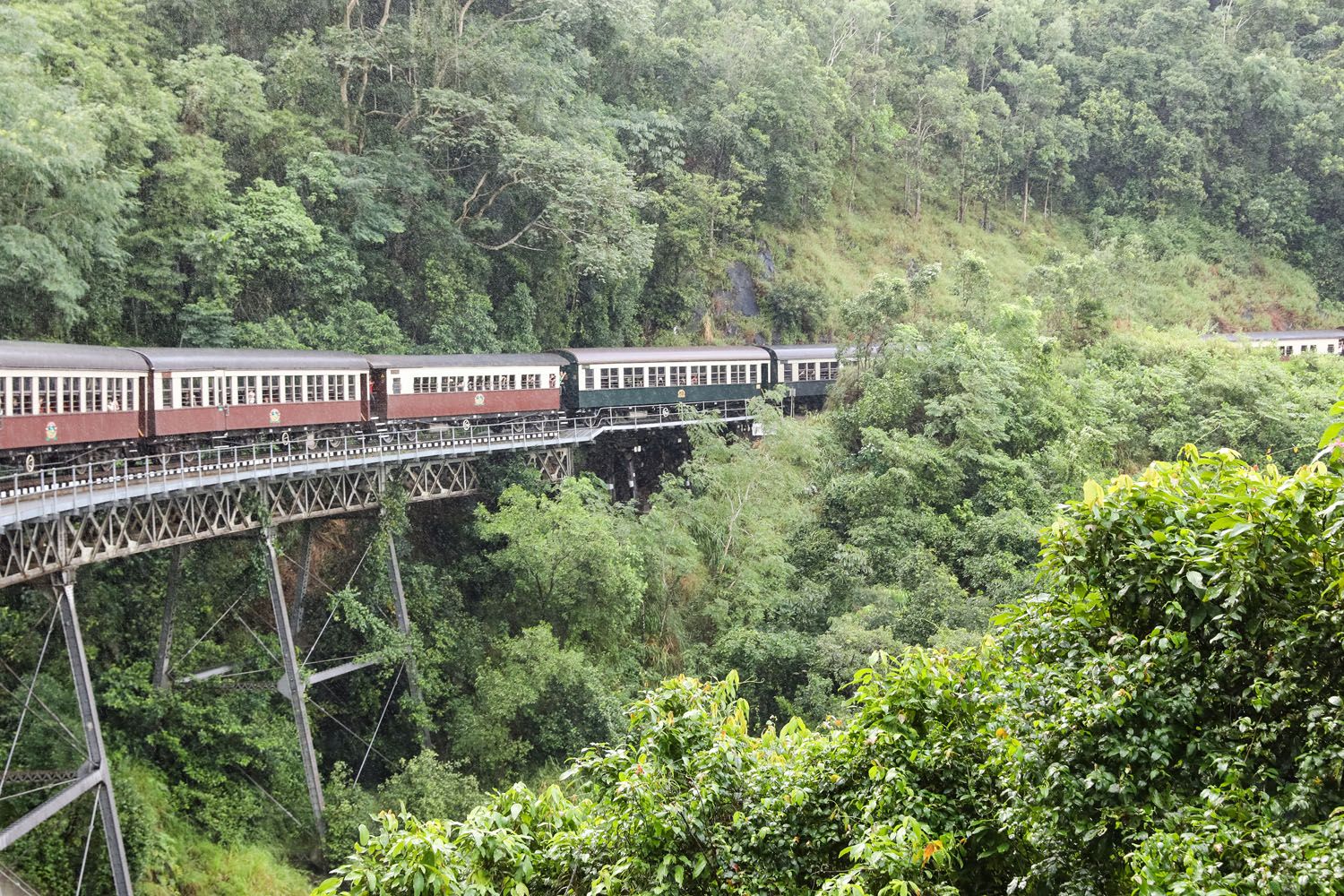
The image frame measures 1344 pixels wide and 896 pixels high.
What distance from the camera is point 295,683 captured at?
62.7 ft

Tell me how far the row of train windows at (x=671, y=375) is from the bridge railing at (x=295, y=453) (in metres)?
0.79

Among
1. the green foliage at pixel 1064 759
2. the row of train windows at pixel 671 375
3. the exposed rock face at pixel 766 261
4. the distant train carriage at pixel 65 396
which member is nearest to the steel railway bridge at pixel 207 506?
the distant train carriage at pixel 65 396

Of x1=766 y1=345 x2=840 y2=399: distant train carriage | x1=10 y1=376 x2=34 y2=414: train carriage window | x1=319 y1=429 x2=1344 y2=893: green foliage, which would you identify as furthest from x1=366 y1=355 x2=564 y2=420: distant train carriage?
x1=319 y1=429 x2=1344 y2=893: green foliage

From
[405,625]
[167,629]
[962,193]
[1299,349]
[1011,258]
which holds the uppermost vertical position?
[962,193]

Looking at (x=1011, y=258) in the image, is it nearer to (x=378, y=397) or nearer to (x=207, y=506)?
(x=378, y=397)

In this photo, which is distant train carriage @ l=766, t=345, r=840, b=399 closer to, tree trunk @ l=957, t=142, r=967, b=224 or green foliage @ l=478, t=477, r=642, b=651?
green foliage @ l=478, t=477, r=642, b=651

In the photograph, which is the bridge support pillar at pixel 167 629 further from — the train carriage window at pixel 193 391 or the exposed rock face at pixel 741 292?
the exposed rock face at pixel 741 292

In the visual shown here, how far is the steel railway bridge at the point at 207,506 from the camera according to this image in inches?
572

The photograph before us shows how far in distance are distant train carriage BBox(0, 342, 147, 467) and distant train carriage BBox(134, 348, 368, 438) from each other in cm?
55

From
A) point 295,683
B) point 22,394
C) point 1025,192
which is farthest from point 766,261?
point 22,394

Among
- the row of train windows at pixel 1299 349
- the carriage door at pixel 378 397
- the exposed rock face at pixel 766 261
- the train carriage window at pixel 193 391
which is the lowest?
the carriage door at pixel 378 397

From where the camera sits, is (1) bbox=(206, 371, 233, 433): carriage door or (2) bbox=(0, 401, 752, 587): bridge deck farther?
(1) bbox=(206, 371, 233, 433): carriage door

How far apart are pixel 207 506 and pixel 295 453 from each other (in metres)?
2.99

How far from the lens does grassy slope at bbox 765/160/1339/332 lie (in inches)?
1730
